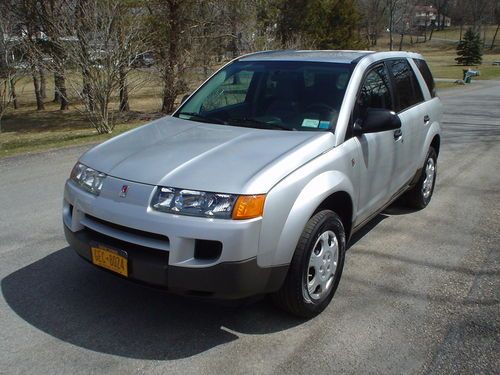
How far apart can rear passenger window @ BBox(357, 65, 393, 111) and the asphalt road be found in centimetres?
134

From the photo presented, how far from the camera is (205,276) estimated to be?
111 inches

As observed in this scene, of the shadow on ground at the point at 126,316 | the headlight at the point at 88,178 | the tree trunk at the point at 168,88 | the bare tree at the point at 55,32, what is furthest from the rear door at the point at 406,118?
the tree trunk at the point at 168,88

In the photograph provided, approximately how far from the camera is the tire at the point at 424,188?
5.64 m

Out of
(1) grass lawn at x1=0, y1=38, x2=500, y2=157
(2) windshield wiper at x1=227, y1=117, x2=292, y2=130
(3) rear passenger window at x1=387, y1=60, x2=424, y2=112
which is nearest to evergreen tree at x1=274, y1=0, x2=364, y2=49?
(1) grass lawn at x1=0, y1=38, x2=500, y2=157

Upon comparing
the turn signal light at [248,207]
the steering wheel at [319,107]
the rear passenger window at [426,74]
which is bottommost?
the turn signal light at [248,207]

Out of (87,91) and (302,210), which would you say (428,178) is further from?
(87,91)

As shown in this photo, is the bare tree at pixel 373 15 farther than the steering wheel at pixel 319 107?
Yes

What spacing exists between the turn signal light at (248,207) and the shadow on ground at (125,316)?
2.51ft

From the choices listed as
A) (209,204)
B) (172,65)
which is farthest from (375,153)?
(172,65)

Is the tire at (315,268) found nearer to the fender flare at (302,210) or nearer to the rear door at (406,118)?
the fender flare at (302,210)

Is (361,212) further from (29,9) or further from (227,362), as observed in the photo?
(29,9)

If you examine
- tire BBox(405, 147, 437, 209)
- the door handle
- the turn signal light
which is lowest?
tire BBox(405, 147, 437, 209)

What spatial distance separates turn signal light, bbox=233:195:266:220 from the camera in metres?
2.83

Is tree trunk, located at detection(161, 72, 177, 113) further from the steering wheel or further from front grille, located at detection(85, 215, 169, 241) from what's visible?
front grille, located at detection(85, 215, 169, 241)
